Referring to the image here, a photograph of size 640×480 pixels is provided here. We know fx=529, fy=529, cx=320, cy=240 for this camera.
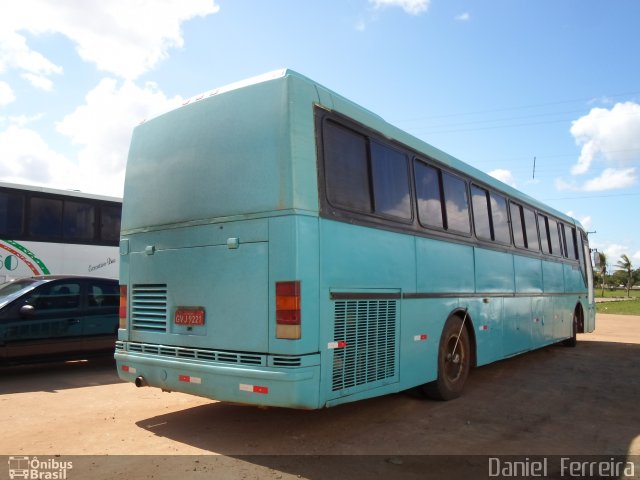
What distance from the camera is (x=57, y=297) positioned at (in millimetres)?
8734

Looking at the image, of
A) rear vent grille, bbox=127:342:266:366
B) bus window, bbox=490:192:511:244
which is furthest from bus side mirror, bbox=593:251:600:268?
rear vent grille, bbox=127:342:266:366

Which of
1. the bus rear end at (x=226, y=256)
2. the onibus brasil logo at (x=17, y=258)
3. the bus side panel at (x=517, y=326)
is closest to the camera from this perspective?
the bus rear end at (x=226, y=256)

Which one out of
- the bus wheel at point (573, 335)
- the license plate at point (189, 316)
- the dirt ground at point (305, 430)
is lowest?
the dirt ground at point (305, 430)

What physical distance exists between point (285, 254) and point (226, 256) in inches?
29.0

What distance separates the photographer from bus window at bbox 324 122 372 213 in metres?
4.97

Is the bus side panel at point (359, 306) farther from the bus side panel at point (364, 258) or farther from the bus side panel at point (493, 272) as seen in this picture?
the bus side panel at point (493, 272)

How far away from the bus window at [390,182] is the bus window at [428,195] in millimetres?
300

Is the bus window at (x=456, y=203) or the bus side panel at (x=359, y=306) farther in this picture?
the bus window at (x=456, y=203)

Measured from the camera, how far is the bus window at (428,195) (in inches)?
253

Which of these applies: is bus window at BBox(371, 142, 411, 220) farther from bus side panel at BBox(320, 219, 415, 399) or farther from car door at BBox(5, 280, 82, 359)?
car door at BBox(5, 280, 82, 359)

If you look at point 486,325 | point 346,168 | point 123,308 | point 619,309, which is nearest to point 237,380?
point 123,308

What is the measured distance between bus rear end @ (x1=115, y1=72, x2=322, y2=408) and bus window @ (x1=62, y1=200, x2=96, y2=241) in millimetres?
8631

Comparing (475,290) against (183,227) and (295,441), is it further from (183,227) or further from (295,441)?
(183,227)

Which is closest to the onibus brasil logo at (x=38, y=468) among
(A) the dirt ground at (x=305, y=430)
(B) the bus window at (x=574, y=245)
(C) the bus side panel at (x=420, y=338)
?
(A) the dirt ground at (x=305, y=430)
